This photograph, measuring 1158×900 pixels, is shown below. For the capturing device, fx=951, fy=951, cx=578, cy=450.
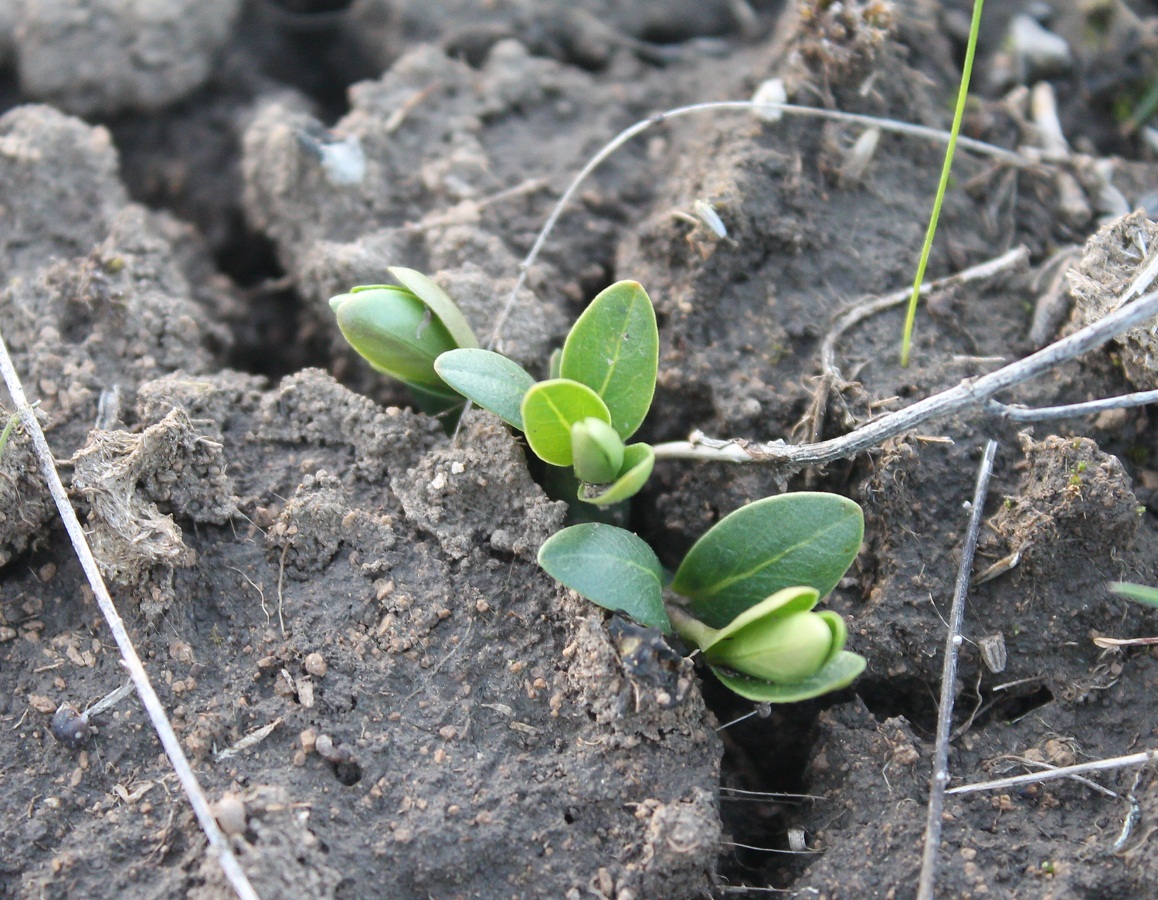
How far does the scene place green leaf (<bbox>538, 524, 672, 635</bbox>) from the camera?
58.4 inches

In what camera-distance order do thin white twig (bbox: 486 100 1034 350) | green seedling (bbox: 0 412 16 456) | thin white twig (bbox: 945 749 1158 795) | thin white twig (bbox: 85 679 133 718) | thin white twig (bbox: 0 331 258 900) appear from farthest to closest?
thin white twig (bbox: 486 100 1034 350) → green seedling (bbox: 0 412 16 456) → thin white twig (bbox: 85 679 133 718) → thin white twig (bbox: 945 749 1158 795) → thin white twig (bbox: 0 331 258 900)

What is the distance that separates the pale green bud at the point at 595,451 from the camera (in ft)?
4.89

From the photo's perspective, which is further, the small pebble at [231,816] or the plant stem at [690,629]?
the plant stem at [690,629]

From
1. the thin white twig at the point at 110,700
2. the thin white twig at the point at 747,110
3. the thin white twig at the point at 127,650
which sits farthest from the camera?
the thin white twig at the point at 747,110

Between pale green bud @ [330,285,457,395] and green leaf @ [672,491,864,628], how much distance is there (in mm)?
617

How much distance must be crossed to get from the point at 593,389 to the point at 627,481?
0.26 meters

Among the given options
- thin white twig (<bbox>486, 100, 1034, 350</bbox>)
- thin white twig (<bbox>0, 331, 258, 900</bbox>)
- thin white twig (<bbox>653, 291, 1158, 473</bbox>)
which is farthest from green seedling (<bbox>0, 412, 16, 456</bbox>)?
thin white twig (<bbox>653, 291, 1158, 473</bbox>)

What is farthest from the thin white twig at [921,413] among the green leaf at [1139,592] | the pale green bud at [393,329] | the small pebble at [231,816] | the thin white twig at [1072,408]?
the small pebble at [231,816]

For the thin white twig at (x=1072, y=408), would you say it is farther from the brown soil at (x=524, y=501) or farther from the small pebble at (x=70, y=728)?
the small pebble at (x=70, y=728)

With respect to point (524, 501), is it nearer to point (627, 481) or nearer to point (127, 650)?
point (627, 481)

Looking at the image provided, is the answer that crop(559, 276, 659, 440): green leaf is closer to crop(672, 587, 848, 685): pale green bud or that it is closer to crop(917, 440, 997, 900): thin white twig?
crop(672, 587, 848, 685): pale green bud

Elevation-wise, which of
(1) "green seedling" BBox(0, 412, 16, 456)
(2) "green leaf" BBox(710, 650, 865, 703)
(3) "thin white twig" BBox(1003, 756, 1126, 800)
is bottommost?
(3) "thin white twig" BBox(1003, 756, 1126, 800)

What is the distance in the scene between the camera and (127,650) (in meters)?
1.52

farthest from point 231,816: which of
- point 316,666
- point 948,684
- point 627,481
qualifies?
point 948,684
